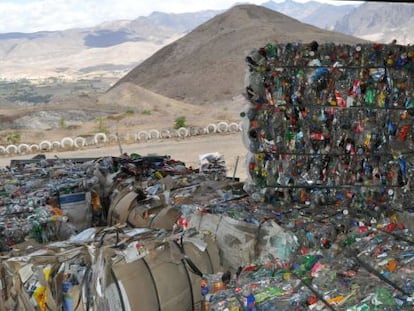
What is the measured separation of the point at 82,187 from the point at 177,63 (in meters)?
58.3

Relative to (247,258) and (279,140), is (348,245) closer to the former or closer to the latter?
(247,258)

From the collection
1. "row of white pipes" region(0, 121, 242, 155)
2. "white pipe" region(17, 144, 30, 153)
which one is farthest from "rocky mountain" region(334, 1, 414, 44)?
"white pipe" region(17, 144, 30, 153)

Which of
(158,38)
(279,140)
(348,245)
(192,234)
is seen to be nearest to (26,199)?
(192,234)

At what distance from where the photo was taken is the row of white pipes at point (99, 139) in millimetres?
23844

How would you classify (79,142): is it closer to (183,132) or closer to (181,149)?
(183,132)

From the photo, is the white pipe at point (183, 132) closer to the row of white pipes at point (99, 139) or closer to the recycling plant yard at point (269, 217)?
the row of white pipes at point (99, 139)

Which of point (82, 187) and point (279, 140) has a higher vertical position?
point (279, 140)

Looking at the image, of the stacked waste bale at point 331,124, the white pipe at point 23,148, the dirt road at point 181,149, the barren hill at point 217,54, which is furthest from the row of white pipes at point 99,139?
the barren hill at point 217,54

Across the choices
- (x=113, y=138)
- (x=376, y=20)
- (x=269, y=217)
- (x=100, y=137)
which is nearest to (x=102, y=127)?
(x=100, y=137)

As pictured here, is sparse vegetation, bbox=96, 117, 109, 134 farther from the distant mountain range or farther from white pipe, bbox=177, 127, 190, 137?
the distant mountain range

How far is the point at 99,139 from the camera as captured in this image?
25.8m

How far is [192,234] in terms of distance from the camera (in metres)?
5.36

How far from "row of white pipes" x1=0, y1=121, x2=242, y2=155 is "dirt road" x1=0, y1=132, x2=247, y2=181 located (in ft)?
3.19

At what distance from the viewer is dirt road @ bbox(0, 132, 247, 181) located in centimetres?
2012
